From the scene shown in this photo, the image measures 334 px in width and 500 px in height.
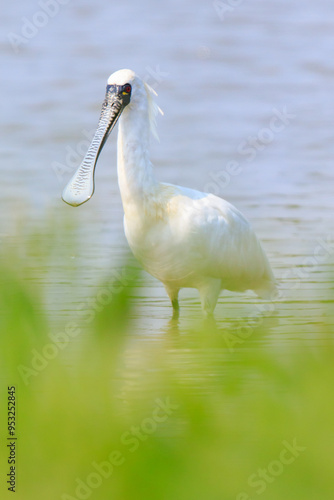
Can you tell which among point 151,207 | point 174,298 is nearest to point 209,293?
point 174,298

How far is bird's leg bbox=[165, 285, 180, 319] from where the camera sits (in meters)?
7.03

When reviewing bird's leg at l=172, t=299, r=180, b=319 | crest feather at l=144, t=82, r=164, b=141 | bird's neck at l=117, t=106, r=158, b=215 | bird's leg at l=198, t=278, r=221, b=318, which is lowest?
bird's leg at l=172, t=299, r=180, b=319

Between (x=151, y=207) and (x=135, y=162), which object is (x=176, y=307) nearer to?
(x=151, y=207)

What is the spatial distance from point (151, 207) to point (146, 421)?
3.69 meters

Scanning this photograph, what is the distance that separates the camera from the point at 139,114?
6.64m

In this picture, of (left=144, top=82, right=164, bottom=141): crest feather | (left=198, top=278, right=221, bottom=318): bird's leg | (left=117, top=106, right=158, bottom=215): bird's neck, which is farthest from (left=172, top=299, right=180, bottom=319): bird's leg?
(left=144, top=82, right=164, bottom=141): crest feather

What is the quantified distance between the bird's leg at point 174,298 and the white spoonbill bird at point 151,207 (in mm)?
107

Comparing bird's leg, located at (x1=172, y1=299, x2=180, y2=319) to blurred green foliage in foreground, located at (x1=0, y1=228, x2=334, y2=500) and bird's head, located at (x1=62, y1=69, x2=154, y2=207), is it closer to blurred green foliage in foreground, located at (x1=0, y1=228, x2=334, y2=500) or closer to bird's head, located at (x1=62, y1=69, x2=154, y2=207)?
bird's head, located at (x1=62, y1=69, x2=154, y2=207)

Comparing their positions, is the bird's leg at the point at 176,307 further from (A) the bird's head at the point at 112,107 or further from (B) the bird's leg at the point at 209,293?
(A) the bird's head at the point at 112,107

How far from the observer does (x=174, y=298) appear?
23.4ft

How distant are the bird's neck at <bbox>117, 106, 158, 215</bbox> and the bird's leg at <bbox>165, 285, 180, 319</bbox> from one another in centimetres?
68

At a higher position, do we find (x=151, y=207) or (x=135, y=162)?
(x=135, y=162)

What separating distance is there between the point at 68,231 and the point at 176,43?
16883 mm

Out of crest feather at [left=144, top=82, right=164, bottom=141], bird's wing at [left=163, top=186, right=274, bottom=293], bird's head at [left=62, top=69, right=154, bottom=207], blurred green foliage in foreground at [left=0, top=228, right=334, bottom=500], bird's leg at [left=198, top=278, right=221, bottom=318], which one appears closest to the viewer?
blurred green foliage in foreground at [left=0, top=228, right=334, bottom=500]
